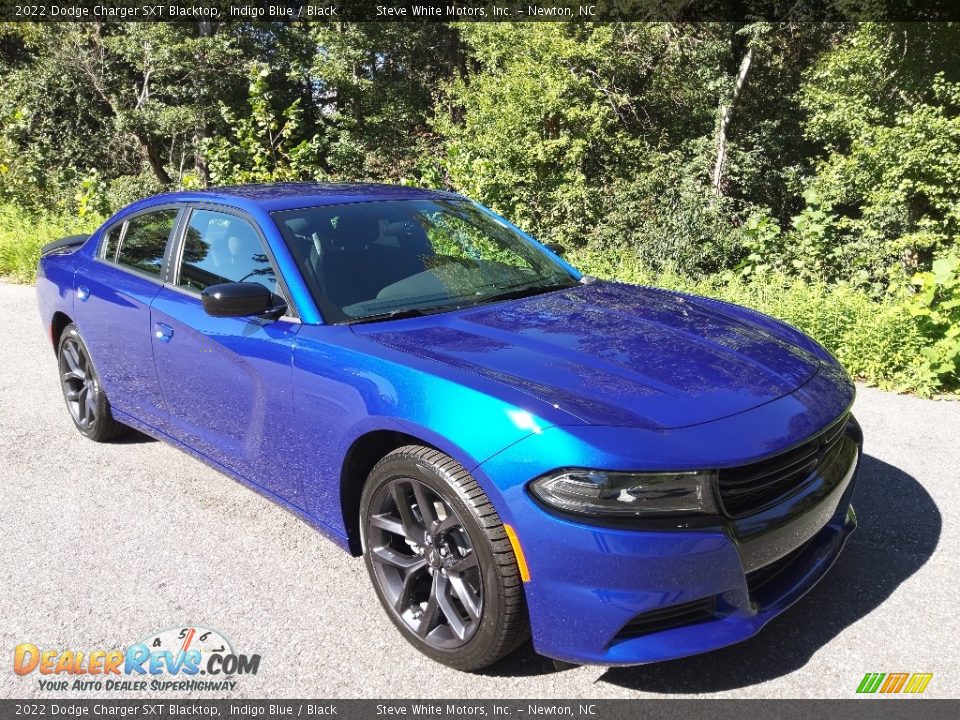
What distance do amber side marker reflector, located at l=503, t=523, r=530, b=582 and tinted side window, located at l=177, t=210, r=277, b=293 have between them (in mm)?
1584

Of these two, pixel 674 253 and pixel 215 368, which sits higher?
pixel 215 368

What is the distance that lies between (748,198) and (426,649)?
18.0m

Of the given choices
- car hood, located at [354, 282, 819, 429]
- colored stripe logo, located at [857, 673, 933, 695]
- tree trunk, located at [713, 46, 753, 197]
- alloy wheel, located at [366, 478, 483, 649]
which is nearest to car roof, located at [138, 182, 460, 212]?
car hood, located at [354, 282, 819, 429]

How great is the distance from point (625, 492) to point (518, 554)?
1.21 feet

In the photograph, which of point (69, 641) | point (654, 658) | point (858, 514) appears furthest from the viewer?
point (858, 514)

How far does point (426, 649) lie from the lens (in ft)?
8.99

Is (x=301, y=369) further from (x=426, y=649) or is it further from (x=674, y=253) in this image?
(x=674, y=253)

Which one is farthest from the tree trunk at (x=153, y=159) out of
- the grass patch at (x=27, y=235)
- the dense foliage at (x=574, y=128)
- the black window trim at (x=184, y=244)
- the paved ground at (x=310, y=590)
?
the black window trim at (x=184, y=244)

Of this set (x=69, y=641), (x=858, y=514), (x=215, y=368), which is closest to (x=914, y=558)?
(x=858, y=514)

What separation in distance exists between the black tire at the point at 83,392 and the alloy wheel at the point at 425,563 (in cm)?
268

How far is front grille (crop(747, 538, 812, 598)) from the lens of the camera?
256 centimetres

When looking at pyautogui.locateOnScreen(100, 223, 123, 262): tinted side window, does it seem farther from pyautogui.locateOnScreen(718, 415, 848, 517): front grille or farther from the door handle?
pyautogui.locateOnScreen(718, 415, 848, 517): front grille

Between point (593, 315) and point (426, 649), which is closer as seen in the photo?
point (426, 649)

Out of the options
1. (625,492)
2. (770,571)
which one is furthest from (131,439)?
(770,571)
